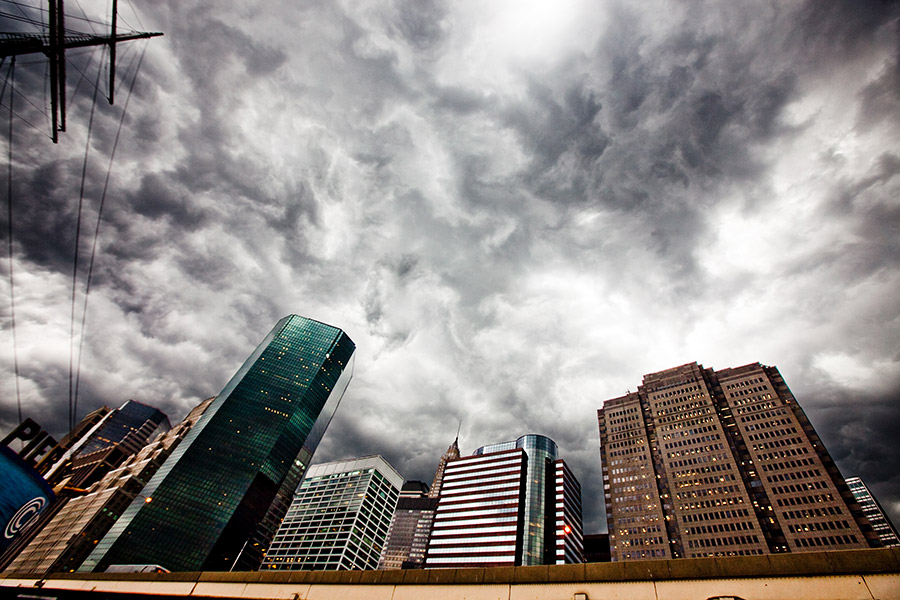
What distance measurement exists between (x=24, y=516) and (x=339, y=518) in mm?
143031

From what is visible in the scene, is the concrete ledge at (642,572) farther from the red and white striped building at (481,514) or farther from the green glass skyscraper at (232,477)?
the green glass skyscraper at (232,477)

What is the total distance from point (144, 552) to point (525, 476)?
418 ft

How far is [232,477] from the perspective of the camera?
487 ft

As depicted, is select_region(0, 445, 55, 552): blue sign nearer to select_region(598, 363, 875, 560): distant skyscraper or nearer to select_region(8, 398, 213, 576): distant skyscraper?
select_region(598, 363, 875, 560): distant skyscraper

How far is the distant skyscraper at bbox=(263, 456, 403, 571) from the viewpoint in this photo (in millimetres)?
137750

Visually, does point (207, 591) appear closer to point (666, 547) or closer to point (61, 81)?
point (61, 81)

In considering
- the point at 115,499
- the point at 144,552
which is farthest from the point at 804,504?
the point at 115,499

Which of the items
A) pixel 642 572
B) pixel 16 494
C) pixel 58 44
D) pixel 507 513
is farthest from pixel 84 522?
pixel 642 572

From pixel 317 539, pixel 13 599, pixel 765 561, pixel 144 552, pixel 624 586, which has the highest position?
pixel 317 539

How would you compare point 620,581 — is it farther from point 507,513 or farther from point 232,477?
point 232,477

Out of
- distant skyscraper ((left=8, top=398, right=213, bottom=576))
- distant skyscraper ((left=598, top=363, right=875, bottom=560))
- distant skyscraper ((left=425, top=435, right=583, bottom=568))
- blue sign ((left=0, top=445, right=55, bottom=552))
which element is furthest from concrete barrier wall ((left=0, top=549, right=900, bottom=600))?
distant skyscraper ((left=8, top=398, right=213, bottom=576))

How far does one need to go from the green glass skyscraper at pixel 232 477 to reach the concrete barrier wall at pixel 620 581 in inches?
4946

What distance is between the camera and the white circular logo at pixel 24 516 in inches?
896

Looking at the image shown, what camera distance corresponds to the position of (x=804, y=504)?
90.9 meters
